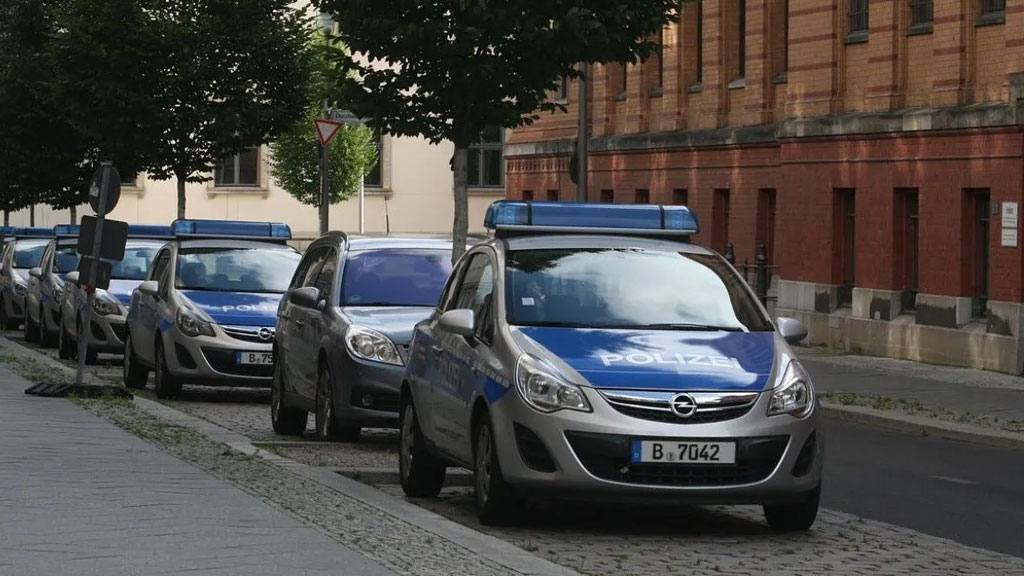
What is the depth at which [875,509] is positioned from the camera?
492 inches

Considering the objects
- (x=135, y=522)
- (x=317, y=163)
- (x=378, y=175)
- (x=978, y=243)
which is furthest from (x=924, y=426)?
(x=378, y=175)

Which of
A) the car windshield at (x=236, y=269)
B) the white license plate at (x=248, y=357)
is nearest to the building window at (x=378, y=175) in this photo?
the car windshield at (x=236, y=269)

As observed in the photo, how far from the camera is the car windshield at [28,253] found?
1515 inches

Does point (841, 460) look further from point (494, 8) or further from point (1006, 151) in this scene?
point (1006, 151)

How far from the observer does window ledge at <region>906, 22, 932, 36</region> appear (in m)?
28.1

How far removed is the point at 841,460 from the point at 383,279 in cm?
387

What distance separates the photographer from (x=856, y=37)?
3027cm

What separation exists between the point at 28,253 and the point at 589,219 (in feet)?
90.8

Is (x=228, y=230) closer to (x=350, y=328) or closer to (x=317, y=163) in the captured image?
(x=350, y=328)

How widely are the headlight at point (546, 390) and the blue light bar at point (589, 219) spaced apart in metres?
1.93

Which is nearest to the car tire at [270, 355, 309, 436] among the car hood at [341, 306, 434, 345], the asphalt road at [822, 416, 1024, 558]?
the car hood at [341, 306, 434, 345]

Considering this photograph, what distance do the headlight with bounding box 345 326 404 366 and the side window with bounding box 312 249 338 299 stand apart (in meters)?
1.19

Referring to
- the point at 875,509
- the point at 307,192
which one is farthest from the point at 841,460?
the point at 307,192

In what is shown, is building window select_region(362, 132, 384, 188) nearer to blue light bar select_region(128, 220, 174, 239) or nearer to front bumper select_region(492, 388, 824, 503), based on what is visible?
blue light bar select_region(128, 220, 174, 239)
